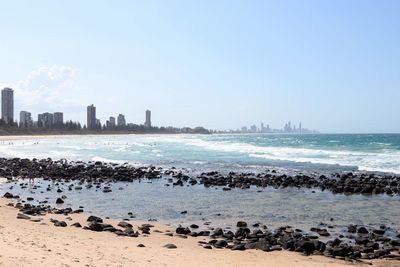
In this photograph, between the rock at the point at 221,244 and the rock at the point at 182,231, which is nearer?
the rock at the point at 221,244

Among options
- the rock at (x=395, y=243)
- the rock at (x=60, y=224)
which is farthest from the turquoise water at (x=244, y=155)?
the rock at (x=60, y=224)

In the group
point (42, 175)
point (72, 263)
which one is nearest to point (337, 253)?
point (72, 263)

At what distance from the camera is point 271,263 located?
948 cm

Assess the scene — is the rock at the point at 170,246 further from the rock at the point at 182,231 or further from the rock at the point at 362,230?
the rock at the point at 362,230

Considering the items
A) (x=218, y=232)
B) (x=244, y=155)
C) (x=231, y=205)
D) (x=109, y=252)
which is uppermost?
(x=109, y=252)

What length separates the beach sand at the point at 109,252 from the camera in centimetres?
815

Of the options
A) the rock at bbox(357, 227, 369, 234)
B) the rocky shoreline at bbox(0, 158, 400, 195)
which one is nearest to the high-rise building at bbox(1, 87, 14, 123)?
the rocky shoreline at bbox(0, 158, 400, 195)

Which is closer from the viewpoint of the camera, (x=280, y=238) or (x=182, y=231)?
(x=280, y=238)

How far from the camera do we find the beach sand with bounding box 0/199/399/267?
8.15m

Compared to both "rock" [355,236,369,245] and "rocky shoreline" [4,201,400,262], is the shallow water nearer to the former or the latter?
"rocky shoreline" [4,201,400,262]

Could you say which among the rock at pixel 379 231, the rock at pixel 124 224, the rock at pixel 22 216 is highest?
the rock at pixel 22 216

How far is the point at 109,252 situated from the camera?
9.36m

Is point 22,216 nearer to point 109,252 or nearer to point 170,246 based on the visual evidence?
point 109,252

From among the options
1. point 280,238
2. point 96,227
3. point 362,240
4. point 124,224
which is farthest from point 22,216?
point 362,240
